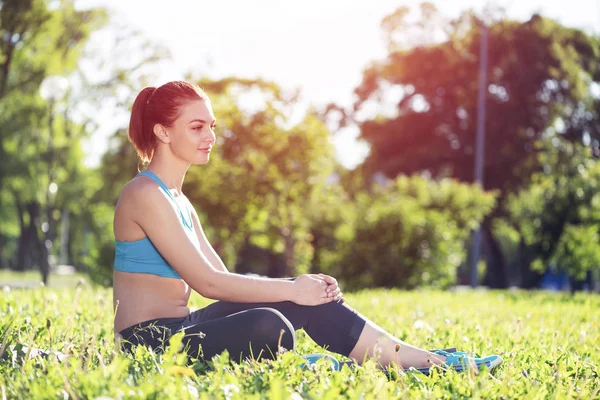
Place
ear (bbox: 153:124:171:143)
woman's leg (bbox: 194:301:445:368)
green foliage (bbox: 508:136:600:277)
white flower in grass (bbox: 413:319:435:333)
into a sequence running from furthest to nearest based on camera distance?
green foliage (bbox: 508:136:600:277)
white flower in grass (bbox: 413:319:435:333)
ear (bbox: 153:124:171:143)
woman's leg (bbox: 194:301:445:368)

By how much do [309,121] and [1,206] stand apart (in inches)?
1020

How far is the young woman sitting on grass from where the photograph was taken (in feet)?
12.3

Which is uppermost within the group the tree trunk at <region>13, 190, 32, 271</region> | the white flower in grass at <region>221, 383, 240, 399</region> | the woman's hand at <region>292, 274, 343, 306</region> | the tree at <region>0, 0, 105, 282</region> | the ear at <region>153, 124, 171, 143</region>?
the tree at <region>0, 0, 105, 282</region>

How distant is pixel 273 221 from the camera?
21.7 meters

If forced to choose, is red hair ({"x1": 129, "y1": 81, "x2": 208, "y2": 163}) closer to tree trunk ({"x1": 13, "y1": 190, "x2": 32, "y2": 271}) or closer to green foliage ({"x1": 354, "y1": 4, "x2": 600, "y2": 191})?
green foliage ({"x1": 354, "y1": 4, "x2": 600, "y2": 191})

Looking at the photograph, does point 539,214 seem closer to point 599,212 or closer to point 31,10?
point 599,212

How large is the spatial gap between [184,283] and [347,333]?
91 centimetres

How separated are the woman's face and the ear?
16mm

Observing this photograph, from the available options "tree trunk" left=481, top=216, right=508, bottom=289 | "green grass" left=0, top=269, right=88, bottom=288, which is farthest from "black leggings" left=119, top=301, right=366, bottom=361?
"tree trunk" left=481, top=216, right=508, bottom=289

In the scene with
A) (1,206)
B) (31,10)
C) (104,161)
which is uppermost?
(31,10)

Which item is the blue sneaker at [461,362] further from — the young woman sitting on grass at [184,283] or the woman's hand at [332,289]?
the woman's hand at [332,289]

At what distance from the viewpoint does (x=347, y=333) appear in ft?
12.6

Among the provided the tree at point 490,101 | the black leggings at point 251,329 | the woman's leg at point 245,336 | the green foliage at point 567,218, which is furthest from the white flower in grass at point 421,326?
the tree at point 490,101

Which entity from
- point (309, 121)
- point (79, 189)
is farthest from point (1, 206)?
point (309, 121)
